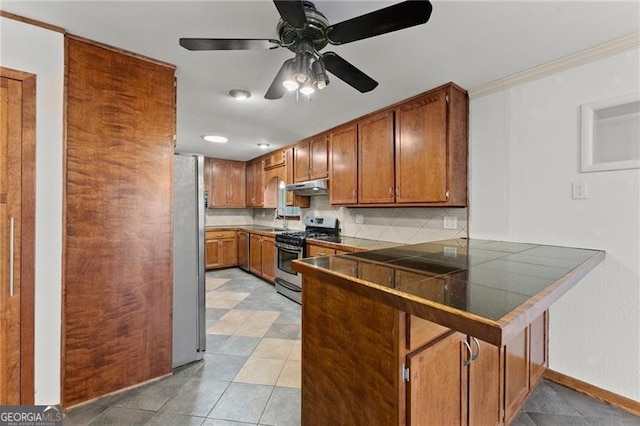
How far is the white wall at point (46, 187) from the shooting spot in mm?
1483

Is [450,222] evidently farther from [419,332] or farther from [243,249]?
[243,249]

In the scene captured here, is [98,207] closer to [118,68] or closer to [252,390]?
[118,68]

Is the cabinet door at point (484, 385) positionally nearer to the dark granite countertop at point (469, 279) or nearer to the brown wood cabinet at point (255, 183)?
the dark granite countertop at point (469, 279)

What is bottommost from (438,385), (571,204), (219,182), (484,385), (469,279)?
(484,385)

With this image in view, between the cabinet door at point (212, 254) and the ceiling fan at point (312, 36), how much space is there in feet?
14.3

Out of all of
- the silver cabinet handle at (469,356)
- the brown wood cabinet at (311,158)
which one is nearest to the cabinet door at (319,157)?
the brown wood cabinet at (311,158)

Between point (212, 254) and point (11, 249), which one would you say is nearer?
point (11, 249)

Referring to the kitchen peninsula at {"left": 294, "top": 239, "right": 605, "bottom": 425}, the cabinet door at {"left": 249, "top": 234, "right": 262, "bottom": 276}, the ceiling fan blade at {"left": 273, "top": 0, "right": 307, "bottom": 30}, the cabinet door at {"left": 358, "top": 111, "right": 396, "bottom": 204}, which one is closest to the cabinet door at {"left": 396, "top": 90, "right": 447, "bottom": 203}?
the cabinet door at {"left": 358, "top": 111, "right": 396, "bottom": 204}

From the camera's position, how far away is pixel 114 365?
1.74 metres

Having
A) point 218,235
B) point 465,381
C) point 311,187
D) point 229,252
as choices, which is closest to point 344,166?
point 311,187

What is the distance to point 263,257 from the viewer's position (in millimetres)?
4566

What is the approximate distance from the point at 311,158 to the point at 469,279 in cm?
305

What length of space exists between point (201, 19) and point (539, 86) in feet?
7.77

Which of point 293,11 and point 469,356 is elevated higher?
point 293,11
